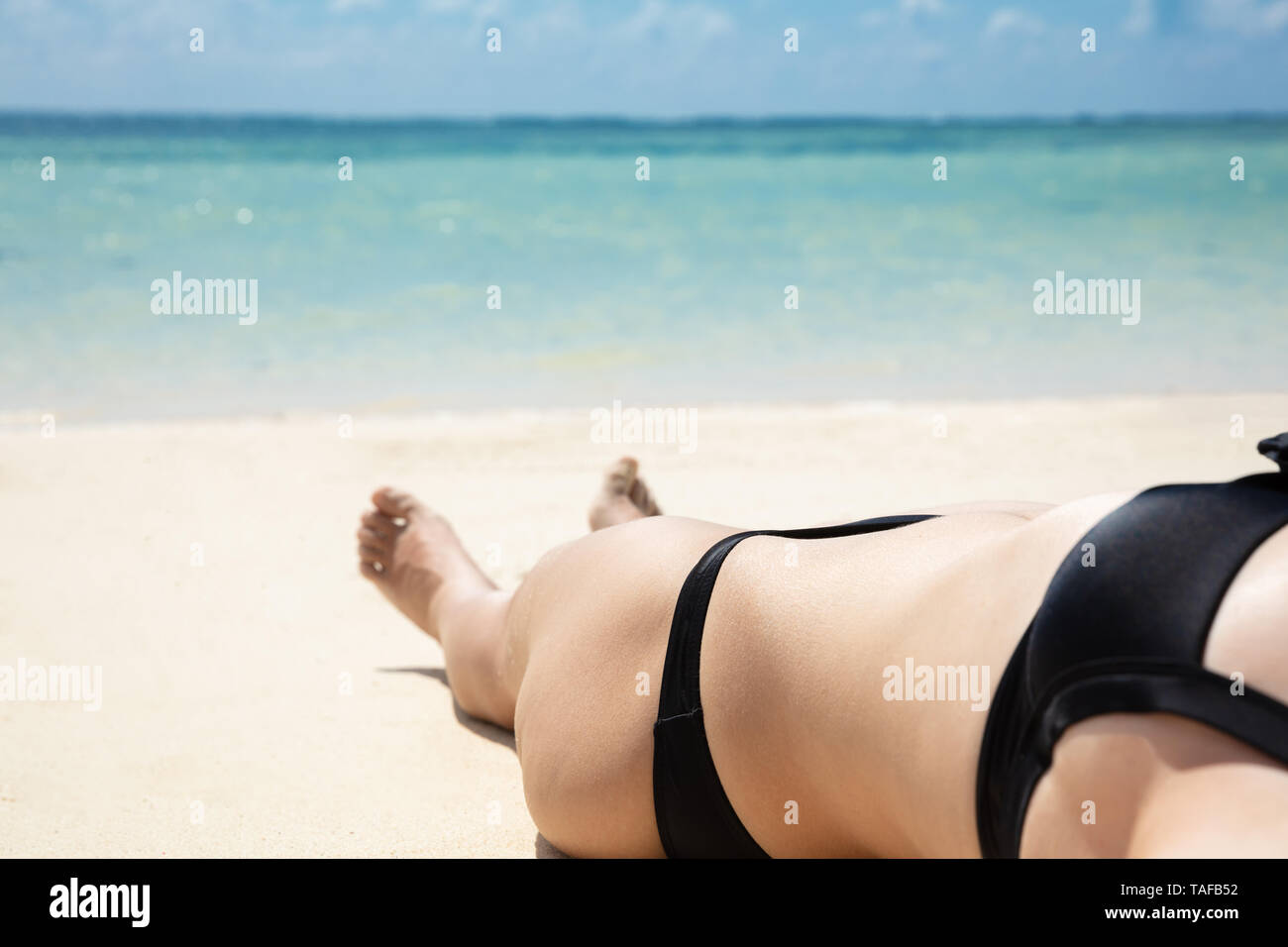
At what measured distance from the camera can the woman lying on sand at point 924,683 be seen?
0.89 metres

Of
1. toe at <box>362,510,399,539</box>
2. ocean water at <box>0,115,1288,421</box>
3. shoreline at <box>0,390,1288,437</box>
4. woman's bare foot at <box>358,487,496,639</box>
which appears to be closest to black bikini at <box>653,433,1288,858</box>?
woman's bare foot at <box>358,487,496,639</box>

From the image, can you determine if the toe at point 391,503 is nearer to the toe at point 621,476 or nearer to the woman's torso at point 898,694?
the toe at point 621,476

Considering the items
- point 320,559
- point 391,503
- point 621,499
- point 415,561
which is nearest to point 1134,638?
point 415,561

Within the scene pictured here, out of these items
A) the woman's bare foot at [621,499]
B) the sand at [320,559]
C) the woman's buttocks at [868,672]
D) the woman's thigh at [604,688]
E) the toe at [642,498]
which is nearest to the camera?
the woman's buttocks at [868,672]

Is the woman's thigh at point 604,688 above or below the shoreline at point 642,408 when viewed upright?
below

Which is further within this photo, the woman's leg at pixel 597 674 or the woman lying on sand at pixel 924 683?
the woman's leg at pixel 597 674

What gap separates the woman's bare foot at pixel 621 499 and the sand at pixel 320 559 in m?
0.38

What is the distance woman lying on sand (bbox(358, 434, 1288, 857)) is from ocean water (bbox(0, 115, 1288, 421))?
13.9 feet

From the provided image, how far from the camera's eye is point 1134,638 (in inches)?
36.5

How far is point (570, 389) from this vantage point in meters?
6.00

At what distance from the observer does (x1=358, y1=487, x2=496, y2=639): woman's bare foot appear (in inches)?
93.7

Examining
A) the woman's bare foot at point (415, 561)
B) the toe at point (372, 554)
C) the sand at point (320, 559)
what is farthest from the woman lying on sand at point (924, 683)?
the toe at point (372, 554)

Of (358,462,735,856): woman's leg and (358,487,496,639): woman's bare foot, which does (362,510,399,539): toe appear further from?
(358,462,735,856): woman's leg
